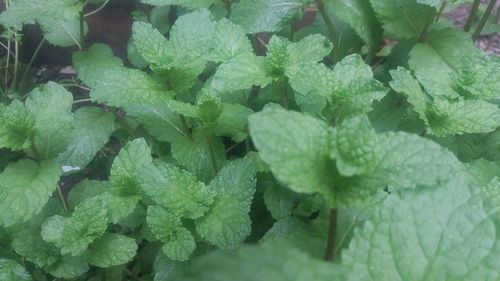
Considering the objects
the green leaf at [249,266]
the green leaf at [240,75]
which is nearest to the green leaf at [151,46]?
the green leaf at [240,75]

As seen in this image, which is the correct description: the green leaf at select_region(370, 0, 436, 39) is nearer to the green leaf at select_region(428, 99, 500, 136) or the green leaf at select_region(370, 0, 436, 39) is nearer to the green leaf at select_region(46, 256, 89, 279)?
the green leaf at select_region(428, 99, 500, 136)

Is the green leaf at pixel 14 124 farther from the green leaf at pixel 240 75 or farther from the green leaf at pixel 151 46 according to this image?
the green leaf at pixel 240 75

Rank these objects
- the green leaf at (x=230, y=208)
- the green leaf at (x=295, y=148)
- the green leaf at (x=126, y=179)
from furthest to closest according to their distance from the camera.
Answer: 1. the green leaf at (x=126, y=179)
2. the green leaf at (x=230, y=208)
3. the green leaf at (x=295, y=148)

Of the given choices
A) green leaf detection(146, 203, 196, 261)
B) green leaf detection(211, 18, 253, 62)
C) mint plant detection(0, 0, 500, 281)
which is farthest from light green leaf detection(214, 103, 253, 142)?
green leaf detection(146, 203, 196, 261)

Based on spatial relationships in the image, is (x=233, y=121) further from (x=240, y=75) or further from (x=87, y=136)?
(x=87, y=136)

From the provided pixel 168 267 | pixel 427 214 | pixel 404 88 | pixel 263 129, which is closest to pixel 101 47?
pixel 168 267
